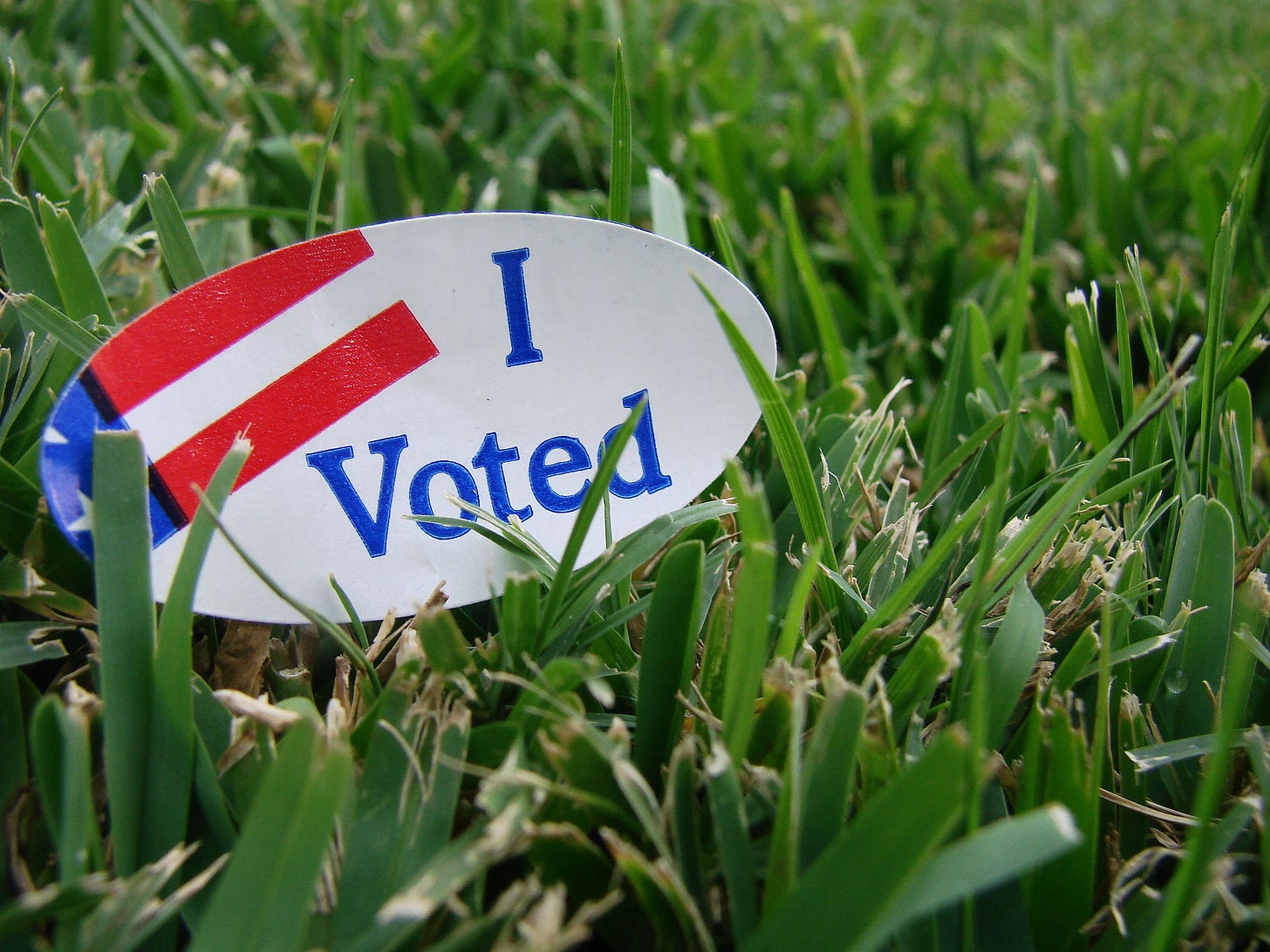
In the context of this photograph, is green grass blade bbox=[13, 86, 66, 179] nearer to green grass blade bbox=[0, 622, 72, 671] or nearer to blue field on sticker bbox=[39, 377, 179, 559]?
blue field on sticker bbox=[39, 377, 179, 559]

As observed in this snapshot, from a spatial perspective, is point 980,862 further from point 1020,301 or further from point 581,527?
point 1020,301

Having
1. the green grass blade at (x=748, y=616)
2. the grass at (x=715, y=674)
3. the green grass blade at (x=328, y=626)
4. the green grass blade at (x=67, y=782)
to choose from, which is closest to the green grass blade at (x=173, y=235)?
the grass at (x=715, y=674)

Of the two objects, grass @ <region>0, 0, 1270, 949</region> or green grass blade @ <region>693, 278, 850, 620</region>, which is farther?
green grass blade @ <region>693, 278, 850, 620</region>

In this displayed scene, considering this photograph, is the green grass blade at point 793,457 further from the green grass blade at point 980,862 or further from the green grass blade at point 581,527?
the green grass blade at point 980,862

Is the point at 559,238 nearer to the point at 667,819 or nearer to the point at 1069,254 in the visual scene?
the point at 667,819

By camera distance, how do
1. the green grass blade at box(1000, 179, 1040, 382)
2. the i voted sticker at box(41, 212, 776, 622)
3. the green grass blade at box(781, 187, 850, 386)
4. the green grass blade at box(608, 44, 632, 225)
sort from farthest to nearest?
the green grass blade at box(781, 187, 850, 386) < the green grass blade at box(1000, 179, 1040, 382) < the green grass blade at box(608, 44, 632, 225) < the i voted sticker at box(41, 212, 776, 622)

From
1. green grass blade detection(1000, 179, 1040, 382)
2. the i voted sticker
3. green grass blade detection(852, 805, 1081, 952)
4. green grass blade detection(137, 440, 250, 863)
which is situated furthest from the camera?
green grass blade detection(1000, 179, 1040, 382)

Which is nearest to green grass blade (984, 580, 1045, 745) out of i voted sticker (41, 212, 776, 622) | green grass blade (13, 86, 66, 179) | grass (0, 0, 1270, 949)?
grass (0, 0, 1270, 949)
